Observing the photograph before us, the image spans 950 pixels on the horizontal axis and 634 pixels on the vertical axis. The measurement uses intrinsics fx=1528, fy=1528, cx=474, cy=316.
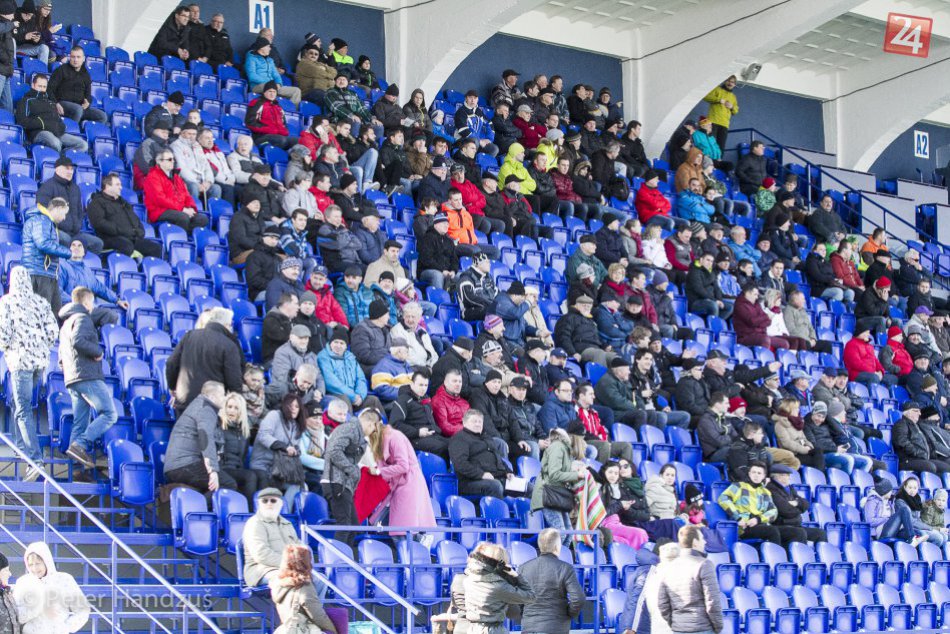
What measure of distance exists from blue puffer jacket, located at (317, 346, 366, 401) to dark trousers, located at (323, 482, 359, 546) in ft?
4.59

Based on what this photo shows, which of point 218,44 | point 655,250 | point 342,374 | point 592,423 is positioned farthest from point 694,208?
point 342,374

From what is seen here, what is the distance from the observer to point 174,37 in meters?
15.6

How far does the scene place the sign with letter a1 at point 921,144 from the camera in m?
24.4

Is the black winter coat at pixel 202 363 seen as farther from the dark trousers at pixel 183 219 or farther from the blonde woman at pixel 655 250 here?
the blonde woman at pixel 655 250

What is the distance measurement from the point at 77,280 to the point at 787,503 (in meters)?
6.07

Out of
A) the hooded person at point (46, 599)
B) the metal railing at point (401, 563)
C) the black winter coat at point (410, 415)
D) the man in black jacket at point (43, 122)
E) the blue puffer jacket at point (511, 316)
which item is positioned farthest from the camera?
the blue puffer jacket at point (511, 316)

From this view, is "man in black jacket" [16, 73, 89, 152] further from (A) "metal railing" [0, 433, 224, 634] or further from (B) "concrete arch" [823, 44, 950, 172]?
(B) "concrete arch" [823, 44, 950, 172]

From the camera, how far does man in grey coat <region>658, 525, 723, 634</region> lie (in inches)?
308

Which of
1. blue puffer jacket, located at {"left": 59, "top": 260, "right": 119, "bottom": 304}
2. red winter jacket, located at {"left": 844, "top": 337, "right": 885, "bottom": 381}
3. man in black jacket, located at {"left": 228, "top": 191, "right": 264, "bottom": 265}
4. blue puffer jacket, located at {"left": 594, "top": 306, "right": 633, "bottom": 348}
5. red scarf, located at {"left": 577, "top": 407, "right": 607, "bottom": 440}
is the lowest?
red scarf, located at {"left": 577, "top": 407, "right": 607, "bottom": 440}

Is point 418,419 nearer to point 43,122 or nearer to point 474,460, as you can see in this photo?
point 474,460

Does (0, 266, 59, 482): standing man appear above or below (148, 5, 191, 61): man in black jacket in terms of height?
below

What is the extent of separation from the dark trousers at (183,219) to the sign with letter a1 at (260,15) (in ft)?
15.7

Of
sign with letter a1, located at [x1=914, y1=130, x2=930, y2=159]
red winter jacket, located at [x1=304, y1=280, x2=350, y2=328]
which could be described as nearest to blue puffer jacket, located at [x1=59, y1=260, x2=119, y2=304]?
red winter jacket, located at [x1=304, y1=280, x2=350, y2=328]

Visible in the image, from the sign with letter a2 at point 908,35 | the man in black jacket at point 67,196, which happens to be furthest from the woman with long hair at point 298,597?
the sign with letter a2 at point 908,35
